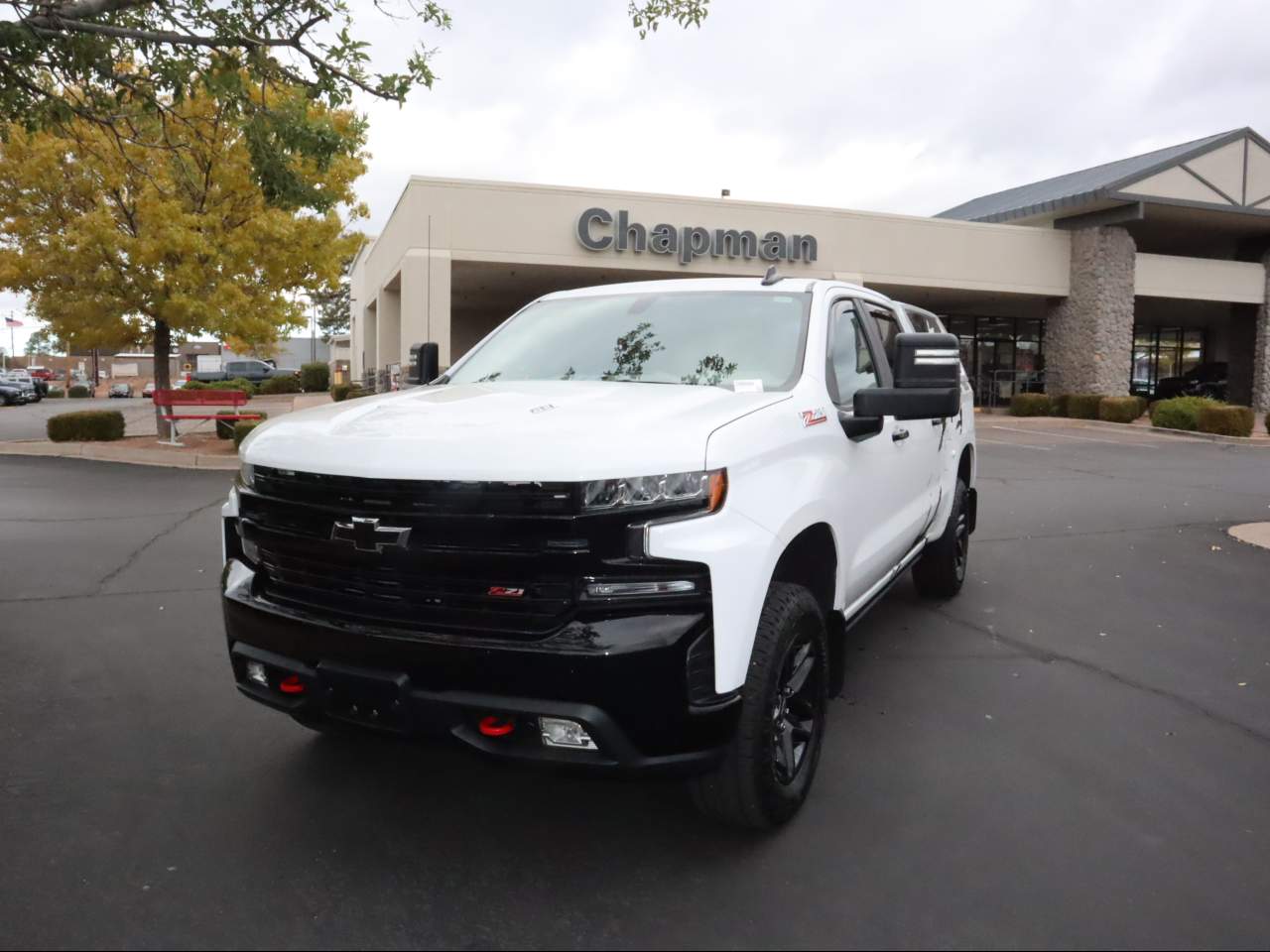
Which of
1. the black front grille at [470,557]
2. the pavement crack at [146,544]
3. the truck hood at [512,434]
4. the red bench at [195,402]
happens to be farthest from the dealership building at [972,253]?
the black front grille at [470,557]

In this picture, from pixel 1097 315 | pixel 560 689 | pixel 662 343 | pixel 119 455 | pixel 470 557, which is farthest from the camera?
pixel 1097 315

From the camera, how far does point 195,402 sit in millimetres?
15695

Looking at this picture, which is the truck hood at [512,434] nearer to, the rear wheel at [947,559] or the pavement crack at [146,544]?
the rear wheel at [947,559]

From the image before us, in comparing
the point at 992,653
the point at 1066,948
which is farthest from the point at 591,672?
the point at 992,653

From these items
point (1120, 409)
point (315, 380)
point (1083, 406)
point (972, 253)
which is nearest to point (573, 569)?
point (1120, 409)

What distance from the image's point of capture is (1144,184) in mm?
27641

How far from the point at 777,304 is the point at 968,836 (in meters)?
2.22

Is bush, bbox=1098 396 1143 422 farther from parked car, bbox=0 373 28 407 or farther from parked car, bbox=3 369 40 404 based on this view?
parked car, bbox=3 369 40 404

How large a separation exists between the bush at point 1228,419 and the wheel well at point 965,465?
755 inches

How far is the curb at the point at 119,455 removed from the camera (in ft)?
45.6

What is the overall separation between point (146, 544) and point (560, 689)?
21.7 feet

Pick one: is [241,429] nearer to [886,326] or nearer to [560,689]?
[886,326]

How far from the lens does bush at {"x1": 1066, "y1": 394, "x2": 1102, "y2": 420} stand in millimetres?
26688

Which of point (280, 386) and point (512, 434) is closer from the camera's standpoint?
point (512, 434)
